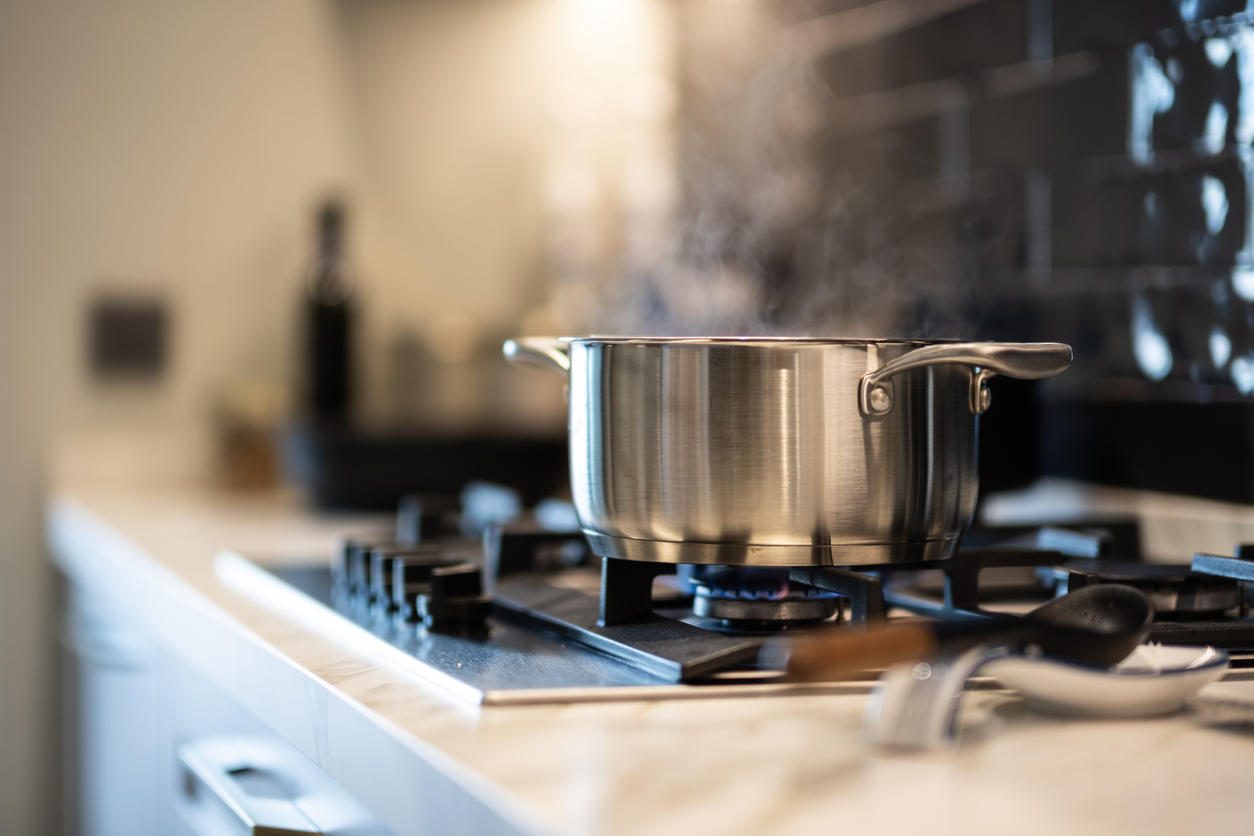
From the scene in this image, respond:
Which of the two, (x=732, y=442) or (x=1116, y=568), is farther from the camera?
(x=1116, y=568)

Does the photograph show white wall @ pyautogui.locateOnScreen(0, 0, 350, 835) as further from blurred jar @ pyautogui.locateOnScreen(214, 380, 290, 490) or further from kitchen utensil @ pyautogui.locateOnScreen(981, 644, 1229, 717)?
kitchen utensil @ pyautogui.locateOnScreen(981, 644, 1229, 717)

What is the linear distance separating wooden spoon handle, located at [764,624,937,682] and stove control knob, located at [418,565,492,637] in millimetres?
289

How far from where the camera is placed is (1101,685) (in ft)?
1.76

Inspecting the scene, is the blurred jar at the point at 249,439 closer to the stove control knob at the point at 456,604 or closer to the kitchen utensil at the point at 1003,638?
the stove control knob at the point at 456,604

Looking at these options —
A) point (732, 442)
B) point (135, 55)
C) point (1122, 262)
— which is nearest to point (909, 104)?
point (1122, 262)

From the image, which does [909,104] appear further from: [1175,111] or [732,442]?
[732,442]

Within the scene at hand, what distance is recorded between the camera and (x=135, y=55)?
73.7 inches

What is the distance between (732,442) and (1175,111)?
0.68 meters

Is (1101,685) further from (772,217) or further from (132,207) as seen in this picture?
(132,207)

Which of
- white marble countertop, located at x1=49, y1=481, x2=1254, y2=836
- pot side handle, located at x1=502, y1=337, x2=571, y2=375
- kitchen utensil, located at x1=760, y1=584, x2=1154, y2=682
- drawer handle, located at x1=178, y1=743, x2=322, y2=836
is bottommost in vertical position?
drawer handle, located at x1=178, y1=743, x2=322, y2=836

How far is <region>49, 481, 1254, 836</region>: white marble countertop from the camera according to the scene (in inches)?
16.5

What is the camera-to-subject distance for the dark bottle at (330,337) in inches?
77.7

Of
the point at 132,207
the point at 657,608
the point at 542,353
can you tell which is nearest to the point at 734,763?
the point at 657,608

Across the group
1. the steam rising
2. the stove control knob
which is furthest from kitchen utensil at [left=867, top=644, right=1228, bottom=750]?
the steam rising
